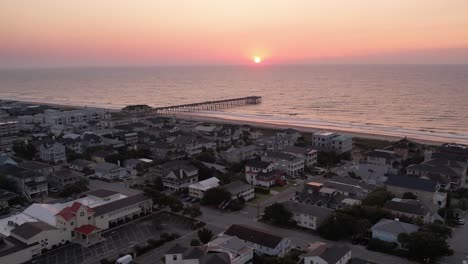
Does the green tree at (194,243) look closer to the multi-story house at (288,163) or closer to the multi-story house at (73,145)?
the multi-story house at (288,163)

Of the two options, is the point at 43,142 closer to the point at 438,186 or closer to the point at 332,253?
the point at 332,253

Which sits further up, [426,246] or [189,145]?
[189,145]

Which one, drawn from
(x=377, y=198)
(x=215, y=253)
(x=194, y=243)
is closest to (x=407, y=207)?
(x=377, y=198)

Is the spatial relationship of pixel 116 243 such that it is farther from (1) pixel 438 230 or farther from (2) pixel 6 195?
(1) pixel 438 230

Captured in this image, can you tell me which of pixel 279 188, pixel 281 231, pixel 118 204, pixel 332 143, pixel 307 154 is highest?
pixel 118 204

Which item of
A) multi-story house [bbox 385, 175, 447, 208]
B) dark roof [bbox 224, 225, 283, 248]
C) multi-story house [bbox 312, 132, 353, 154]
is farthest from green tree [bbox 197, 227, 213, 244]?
multi-story house [bbox 312, 132, 353, 154]
